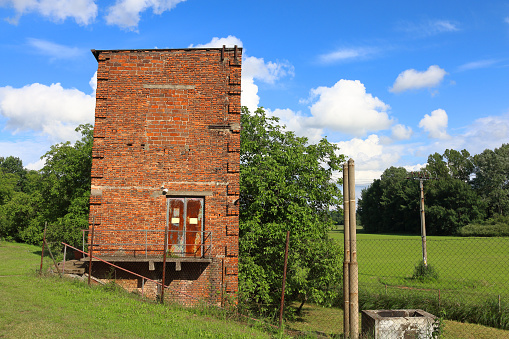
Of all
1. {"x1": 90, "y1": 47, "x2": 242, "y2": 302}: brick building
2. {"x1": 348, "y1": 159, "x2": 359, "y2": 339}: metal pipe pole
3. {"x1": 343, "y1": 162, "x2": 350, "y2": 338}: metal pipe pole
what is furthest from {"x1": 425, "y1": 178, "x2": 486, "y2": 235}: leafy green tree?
{"x1": 348, "y1": 159, "x2": 359, "y2": 339}: metal pipe pole

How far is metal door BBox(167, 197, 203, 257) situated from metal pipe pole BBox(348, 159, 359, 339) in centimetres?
→ 599

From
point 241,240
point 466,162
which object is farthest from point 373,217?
point 241,240

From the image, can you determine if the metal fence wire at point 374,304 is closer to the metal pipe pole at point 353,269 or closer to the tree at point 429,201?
the metal pipe pole at point 353,269

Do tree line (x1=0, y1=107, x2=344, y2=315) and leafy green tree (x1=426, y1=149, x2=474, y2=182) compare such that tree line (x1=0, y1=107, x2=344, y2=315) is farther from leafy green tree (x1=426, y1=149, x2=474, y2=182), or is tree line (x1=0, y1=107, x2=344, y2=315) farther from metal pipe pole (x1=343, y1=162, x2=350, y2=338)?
leafy green tree (x1=426, y1=149, x2=474, y2=182)

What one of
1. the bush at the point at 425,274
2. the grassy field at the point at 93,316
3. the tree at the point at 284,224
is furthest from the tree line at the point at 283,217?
the bush at the point at 425,274

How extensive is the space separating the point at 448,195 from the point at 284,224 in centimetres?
7363

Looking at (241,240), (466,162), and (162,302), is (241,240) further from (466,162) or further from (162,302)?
(466,162)

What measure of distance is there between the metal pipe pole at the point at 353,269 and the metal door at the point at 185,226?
5994 mm

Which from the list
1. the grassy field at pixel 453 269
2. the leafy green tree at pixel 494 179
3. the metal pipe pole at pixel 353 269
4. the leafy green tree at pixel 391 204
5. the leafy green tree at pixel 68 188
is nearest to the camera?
the metal pipe pole at pixel 353 269

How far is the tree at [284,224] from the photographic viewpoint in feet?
51.4

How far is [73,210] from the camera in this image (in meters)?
29.0

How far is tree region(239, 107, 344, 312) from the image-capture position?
15680 mm

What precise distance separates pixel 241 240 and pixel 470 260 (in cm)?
3122

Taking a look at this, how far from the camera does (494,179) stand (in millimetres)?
78562
